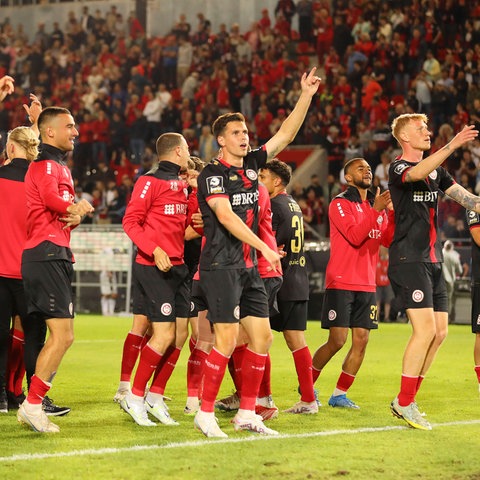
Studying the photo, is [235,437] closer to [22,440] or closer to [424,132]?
[22,440]

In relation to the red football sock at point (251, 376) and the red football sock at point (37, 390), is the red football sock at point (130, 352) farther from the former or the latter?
the red football sock at point (251, 376)

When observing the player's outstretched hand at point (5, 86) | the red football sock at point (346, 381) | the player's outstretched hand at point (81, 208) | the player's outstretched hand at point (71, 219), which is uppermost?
the player's outstretched hand at point (5, 86)

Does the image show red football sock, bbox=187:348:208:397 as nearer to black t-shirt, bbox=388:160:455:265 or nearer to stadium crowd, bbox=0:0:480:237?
black t-shirt, bbox=388:160:455:265

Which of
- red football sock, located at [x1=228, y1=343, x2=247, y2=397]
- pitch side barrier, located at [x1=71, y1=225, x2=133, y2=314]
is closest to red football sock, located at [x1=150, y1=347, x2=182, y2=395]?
red football sock, located at [x1=228, y1=343, x2=247, y2=397]

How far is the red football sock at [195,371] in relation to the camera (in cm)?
844

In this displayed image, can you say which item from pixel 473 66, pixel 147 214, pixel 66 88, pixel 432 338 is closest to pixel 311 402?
pixel 432 338

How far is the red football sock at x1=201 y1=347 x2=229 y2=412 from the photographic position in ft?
23.1

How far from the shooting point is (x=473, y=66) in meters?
22.4

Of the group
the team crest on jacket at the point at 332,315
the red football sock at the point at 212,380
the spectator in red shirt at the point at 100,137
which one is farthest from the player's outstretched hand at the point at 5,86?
the spectator in red shirt at the point at 100,137

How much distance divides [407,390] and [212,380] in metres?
1.46

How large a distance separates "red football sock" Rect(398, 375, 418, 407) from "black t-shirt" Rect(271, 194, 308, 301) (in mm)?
1448

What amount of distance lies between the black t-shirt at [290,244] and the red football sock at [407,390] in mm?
1448

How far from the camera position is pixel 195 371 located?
27.9 feet

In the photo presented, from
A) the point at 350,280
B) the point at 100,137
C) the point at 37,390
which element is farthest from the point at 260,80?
the point at 37,390
